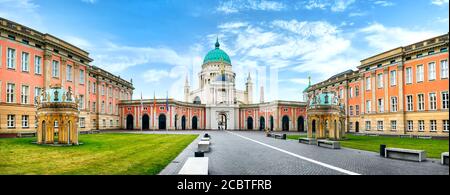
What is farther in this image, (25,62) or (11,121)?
(25,62)

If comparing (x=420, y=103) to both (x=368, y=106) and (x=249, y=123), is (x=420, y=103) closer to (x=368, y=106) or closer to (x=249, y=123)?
(x=368, y=106)

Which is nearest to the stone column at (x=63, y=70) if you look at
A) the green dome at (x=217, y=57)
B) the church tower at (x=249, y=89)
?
the green dome at (x=217, y=57)

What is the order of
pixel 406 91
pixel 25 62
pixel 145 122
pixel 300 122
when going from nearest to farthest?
pixel 25 62
pixel 406 91
pixel 145 122
pixel 300 122

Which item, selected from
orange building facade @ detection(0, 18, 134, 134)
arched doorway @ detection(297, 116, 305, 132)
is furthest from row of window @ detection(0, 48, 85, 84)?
arched doorway @ detection(297, 116, 305, 132)

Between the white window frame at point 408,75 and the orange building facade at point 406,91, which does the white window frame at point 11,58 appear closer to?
the orange building facade at point 406,91

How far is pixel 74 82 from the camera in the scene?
48500 mm

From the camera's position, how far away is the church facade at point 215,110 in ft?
268

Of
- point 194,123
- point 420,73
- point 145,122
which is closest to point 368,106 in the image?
point 420,73

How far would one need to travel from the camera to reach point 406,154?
16.5 meters

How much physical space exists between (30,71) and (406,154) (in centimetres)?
4160
